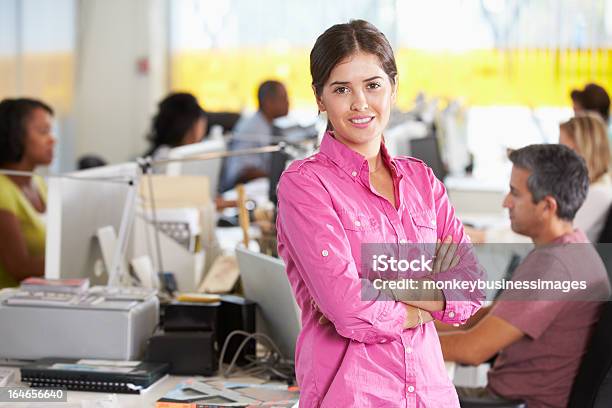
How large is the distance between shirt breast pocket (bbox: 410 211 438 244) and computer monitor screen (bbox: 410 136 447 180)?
2459 mm

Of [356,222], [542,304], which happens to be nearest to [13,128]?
[542,304]

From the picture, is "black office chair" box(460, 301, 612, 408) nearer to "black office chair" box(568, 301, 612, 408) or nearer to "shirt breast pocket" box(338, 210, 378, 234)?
"black office chair" box(568, 301, 612, 408)

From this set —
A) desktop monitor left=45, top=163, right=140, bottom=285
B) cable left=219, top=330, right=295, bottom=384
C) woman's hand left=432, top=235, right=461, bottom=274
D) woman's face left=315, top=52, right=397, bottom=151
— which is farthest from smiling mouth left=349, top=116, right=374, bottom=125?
desktop monitor left=45, top=163, right=140, bottom=285

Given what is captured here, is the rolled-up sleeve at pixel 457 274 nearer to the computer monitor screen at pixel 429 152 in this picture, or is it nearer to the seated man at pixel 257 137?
the computer monitor screen at pixel 429 152

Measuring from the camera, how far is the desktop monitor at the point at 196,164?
143 inches

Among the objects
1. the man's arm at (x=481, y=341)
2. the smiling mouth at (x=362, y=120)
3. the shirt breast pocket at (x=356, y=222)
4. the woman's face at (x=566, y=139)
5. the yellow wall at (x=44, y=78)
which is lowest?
the man's arm at (x=481, y=341)

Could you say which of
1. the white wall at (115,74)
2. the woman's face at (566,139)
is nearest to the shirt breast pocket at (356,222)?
the woman's face at (566,139)

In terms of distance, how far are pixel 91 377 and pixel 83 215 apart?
0.60 meters

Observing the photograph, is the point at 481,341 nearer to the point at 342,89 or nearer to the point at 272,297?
the point at 272,297

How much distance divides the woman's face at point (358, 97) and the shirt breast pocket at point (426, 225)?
0.53ft

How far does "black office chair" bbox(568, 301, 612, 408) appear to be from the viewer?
2.05 metres

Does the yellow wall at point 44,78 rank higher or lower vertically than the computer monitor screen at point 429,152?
higher

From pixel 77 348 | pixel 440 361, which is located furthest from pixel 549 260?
pixel 77 348

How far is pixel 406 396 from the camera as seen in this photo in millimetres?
1552
